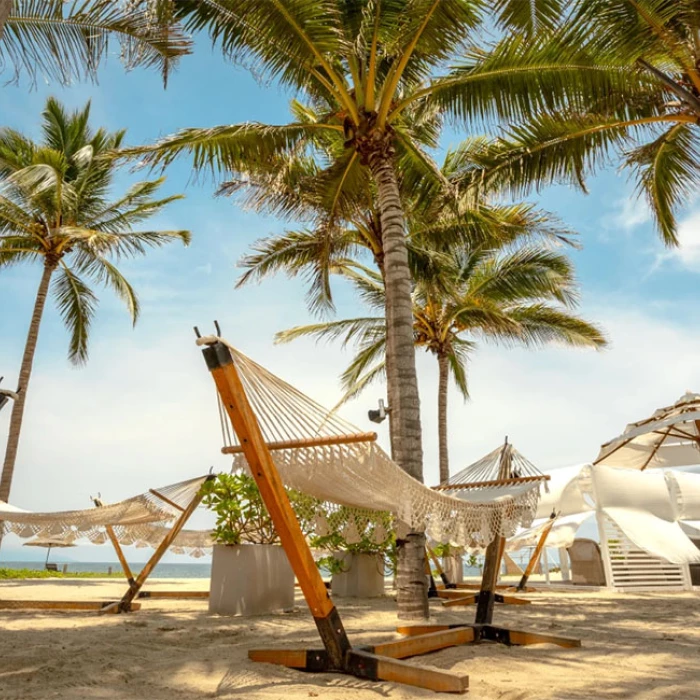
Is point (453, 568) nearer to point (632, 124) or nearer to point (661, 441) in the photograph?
point (661, 441)

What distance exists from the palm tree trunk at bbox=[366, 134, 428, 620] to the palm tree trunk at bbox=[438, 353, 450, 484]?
5681 millimetres

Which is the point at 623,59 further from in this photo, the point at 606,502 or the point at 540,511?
the point at 540,511

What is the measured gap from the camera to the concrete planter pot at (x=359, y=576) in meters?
7.18

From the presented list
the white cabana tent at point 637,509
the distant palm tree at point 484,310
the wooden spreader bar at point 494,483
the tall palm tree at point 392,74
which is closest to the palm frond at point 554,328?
the distant palm tree at point 484,310

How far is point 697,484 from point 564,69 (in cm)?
635

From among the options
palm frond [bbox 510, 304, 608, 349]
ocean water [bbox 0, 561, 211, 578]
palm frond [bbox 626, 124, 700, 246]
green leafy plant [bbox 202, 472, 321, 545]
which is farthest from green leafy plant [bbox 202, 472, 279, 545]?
ocean water [bbox 0, 561, 211, 578]

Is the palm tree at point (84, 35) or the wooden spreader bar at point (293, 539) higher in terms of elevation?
the palm tree at point (84, 35)

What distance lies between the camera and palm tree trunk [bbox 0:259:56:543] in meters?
9.84

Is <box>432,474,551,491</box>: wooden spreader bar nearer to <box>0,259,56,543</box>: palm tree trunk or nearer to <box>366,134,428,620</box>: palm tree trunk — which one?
<box>366,134,428,620</box>: palm tree trunk

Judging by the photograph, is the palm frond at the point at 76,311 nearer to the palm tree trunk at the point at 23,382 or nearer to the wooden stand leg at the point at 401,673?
the palm tree trunk at the point at 23,382

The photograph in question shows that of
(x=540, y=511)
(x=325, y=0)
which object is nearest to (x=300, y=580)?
(x=325, y=0)

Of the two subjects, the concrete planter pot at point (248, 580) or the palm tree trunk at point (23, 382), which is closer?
the concrete planter pot at point (248, 580)

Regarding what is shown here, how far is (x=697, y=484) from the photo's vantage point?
28.9ft

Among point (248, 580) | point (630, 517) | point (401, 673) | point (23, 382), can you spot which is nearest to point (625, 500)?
point (630, 517)
